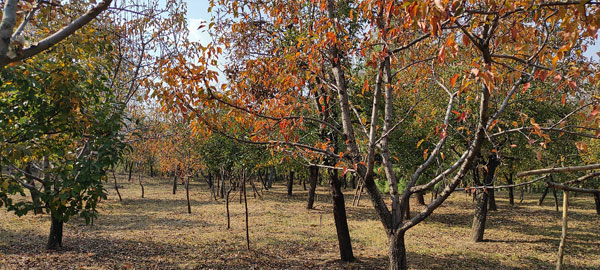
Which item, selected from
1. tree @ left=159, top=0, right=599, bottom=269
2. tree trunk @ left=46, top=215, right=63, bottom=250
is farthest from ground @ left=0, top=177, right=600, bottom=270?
tree @ left=159, top=0, right=599, bottom=269

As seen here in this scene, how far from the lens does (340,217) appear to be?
10.4 m

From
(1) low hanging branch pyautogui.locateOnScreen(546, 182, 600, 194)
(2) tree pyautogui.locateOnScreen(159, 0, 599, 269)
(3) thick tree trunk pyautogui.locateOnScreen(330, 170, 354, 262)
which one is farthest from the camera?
(3) thick tree trunk pyautogui.locateOnScreen(330, 170, 354, 262)

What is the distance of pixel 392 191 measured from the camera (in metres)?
5.55

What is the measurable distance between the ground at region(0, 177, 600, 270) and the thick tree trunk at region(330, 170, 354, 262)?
0.37 metres

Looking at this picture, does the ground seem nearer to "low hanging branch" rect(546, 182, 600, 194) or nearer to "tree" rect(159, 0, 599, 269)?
"tree" rect(159, 0, 599, 269)

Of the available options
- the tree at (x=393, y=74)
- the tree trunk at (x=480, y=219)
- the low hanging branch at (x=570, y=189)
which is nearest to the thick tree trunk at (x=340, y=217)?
the tree at (x=393, y=74)

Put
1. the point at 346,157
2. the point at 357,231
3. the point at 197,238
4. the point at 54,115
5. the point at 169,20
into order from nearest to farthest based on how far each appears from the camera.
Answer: the point at 54,115 < the point at 346,157 < the point at 169,20 < the point at 197,238 < the point at 357,231

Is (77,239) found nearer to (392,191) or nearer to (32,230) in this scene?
(32,230)

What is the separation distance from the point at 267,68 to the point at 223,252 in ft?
27.2

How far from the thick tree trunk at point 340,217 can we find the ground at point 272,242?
37 centimetres

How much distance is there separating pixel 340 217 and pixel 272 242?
4.28m

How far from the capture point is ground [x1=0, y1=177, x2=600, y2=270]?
10406mm

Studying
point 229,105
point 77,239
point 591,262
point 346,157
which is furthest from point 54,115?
point 591,262

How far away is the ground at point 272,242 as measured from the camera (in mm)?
10406
